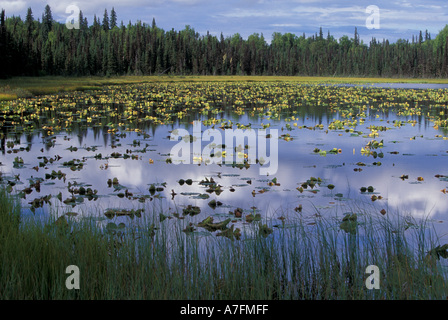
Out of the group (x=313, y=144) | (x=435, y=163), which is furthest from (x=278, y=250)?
(x=313, y=144)

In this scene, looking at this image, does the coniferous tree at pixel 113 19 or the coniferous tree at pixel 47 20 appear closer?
the coniferous tree at pixel 47 20

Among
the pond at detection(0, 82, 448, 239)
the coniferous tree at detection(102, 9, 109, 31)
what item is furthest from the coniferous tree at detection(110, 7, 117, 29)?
the pond at detection(0, 82, 448, 239)

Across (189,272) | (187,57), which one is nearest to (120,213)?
(189,272)

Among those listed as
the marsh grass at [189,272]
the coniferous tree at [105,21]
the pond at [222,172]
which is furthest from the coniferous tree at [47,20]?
the marsh grass at [189,272]

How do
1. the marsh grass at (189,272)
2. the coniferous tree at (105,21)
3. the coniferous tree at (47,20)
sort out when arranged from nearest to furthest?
the marsh grass at (189,272), the coniferous tree at (47,20), the coniferous tree at (105,21)

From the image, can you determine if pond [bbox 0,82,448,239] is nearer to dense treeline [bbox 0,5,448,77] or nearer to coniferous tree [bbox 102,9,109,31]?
dense treeline [bbox 0,5,448,77]

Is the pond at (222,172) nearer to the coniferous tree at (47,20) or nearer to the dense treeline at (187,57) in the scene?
the dense treeline at (187,57)

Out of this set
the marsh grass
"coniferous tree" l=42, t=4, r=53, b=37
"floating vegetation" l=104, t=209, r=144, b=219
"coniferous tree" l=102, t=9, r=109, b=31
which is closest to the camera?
the marsh grass

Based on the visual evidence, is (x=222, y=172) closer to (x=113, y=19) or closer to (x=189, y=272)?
(x=189, y=272)

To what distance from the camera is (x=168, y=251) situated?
5934 millimetres

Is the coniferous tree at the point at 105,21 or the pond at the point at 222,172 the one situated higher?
the coniferous tree at the point at 105,21

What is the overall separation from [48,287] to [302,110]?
2461cm

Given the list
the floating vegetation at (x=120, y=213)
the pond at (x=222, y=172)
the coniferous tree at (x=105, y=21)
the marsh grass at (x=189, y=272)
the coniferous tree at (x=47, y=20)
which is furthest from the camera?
the coniferous tree at (x=105, y=21)

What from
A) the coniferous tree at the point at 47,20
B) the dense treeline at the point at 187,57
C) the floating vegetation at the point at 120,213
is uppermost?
the coniferous tree at the point at 47,20
